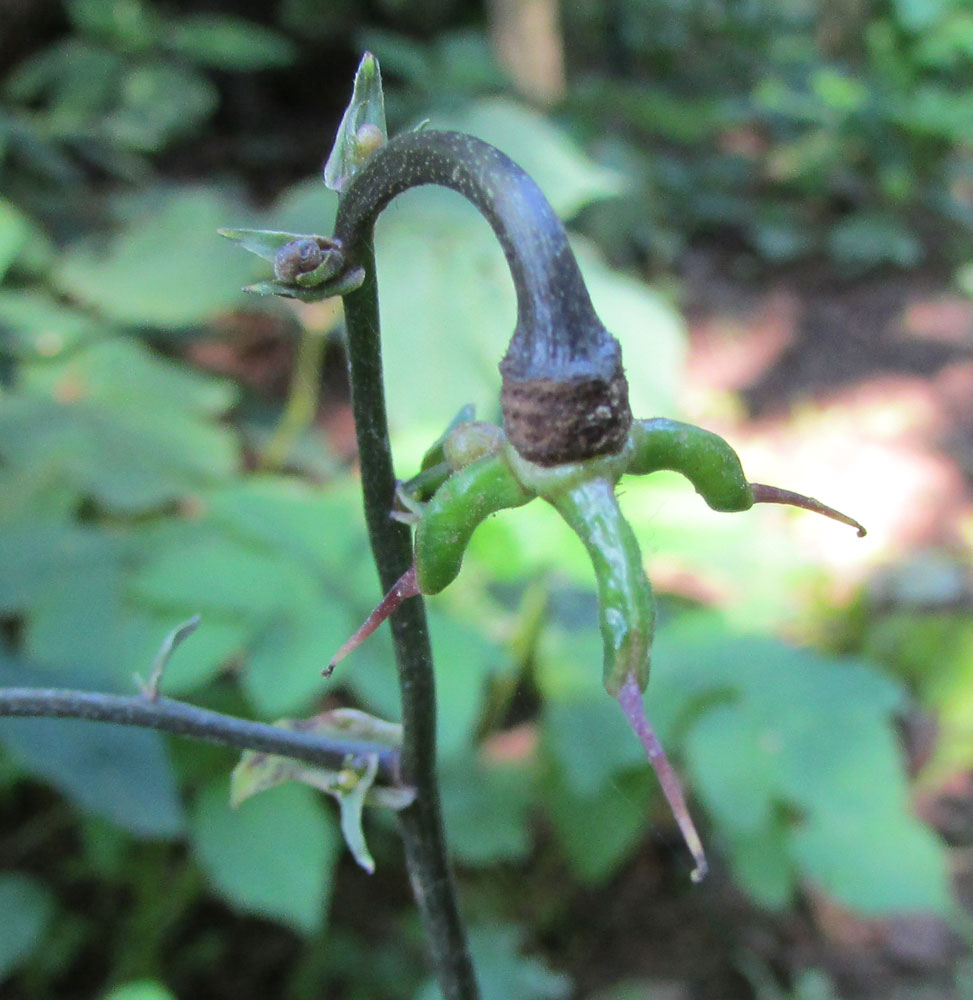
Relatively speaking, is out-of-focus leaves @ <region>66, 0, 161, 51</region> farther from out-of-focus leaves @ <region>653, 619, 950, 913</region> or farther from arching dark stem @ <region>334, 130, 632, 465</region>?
arching dark stem @ <region>334, 130, 632, 465</region>

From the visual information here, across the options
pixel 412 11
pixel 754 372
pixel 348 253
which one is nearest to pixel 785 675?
pixel 348 253

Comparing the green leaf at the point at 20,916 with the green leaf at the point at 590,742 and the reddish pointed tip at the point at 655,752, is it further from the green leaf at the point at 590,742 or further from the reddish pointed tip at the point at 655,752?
the reddish pointed tip at the point at 655,752

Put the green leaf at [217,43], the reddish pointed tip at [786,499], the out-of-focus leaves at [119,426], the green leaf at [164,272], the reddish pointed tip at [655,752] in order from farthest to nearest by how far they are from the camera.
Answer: the green leaf at [217,43]
the green leaf at [164,272]
the out-of-focus leaves at [119,426]
the reddish pointed tip at [786,499]
the reddish pointed tip at [655,752]

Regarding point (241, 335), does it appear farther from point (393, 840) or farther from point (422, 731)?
point (422, 731)

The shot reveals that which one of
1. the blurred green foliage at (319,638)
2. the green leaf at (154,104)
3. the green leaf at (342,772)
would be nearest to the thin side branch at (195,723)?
the green leaf at (342,772)

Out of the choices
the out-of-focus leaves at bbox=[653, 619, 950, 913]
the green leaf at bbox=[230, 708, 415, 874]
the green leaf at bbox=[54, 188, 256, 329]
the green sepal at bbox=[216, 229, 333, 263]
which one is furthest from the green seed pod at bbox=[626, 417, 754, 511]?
the green leaf at bbox=[54, 188, 256, 329]
